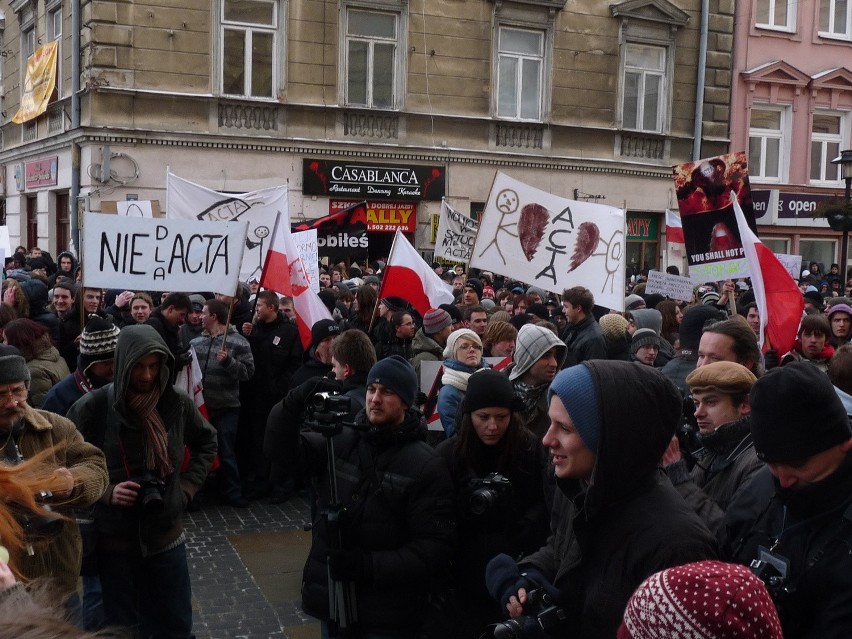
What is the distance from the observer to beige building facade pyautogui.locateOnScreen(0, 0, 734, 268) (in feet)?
58.1

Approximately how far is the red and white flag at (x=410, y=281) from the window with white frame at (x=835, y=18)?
68.6 feet

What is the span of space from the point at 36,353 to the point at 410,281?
135 inches

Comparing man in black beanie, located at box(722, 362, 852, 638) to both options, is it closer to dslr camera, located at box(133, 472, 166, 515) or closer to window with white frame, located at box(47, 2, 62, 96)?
dslr camera, located at box(133, 472, 166, 515)

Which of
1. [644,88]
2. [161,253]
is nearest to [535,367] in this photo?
[161,253]

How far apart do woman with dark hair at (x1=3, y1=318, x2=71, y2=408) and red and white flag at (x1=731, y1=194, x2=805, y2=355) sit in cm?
479

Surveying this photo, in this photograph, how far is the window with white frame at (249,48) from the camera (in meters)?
18.3

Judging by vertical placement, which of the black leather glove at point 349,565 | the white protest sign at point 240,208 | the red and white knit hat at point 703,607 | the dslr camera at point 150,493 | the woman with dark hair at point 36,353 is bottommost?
the black leather glove at point 349,565

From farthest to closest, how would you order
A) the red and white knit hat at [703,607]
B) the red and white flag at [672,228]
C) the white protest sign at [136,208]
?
1. the red and white flag at [672,228]
2. the white protest sign at [136,208]
3. the red and white knit hat at [703,607]

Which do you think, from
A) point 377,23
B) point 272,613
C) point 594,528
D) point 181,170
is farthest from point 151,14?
point 594,528

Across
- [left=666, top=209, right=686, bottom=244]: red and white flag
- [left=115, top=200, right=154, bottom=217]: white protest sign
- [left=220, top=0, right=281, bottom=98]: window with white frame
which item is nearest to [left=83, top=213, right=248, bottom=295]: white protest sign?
[left=115, top=200, right=154, bottom=217]: white protest sign

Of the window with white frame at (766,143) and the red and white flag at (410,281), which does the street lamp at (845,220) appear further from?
the red and white flag at (410,281)

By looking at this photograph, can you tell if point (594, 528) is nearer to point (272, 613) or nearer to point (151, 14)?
point (272, 613)

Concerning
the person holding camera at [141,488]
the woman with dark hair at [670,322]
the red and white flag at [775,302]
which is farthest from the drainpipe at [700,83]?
the person holding camera at [141,488]

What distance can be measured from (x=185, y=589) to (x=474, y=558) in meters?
1.50
